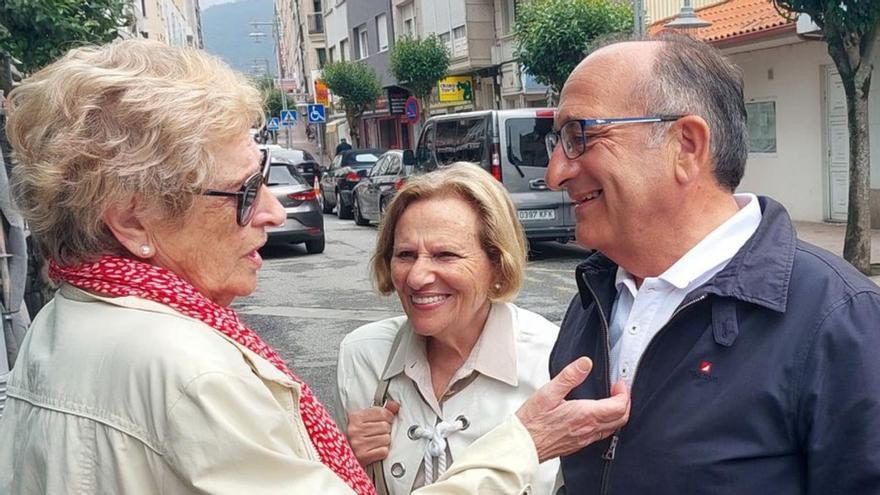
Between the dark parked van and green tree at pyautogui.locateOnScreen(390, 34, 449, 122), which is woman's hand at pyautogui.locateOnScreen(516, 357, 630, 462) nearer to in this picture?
the dark parked van

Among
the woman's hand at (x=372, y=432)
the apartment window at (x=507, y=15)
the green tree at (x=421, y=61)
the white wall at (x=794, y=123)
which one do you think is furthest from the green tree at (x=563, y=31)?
the woman's hand at (x=372, y=432)

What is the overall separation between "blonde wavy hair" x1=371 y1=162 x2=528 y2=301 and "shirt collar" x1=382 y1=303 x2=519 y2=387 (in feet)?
0.25

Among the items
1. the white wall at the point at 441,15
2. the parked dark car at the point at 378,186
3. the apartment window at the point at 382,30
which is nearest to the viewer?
the parked dark car at the point at 378,186

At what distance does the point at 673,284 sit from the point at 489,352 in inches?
29.9

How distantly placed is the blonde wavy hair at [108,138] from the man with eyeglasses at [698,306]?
0.82 meters

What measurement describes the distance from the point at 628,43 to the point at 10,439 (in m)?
1.48

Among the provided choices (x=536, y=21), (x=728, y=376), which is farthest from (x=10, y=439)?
(x=536, y=21)

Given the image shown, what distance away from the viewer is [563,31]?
15.8 metres

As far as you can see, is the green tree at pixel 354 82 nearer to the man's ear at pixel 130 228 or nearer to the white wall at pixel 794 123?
the white wall at pixel 794 123

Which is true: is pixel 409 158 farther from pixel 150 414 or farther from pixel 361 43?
pixel 361 43

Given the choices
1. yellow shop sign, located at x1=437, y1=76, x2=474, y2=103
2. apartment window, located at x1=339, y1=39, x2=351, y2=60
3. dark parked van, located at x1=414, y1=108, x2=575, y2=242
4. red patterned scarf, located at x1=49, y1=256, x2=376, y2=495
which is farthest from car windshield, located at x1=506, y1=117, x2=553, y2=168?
apartment window, located at x1=339, y1=39, x2=351, y2=60

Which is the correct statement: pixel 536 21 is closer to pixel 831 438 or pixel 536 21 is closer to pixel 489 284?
pixel 489 284

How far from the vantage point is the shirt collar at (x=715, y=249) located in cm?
177

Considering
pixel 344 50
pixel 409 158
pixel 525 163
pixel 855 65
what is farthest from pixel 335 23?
pixel 855 65
